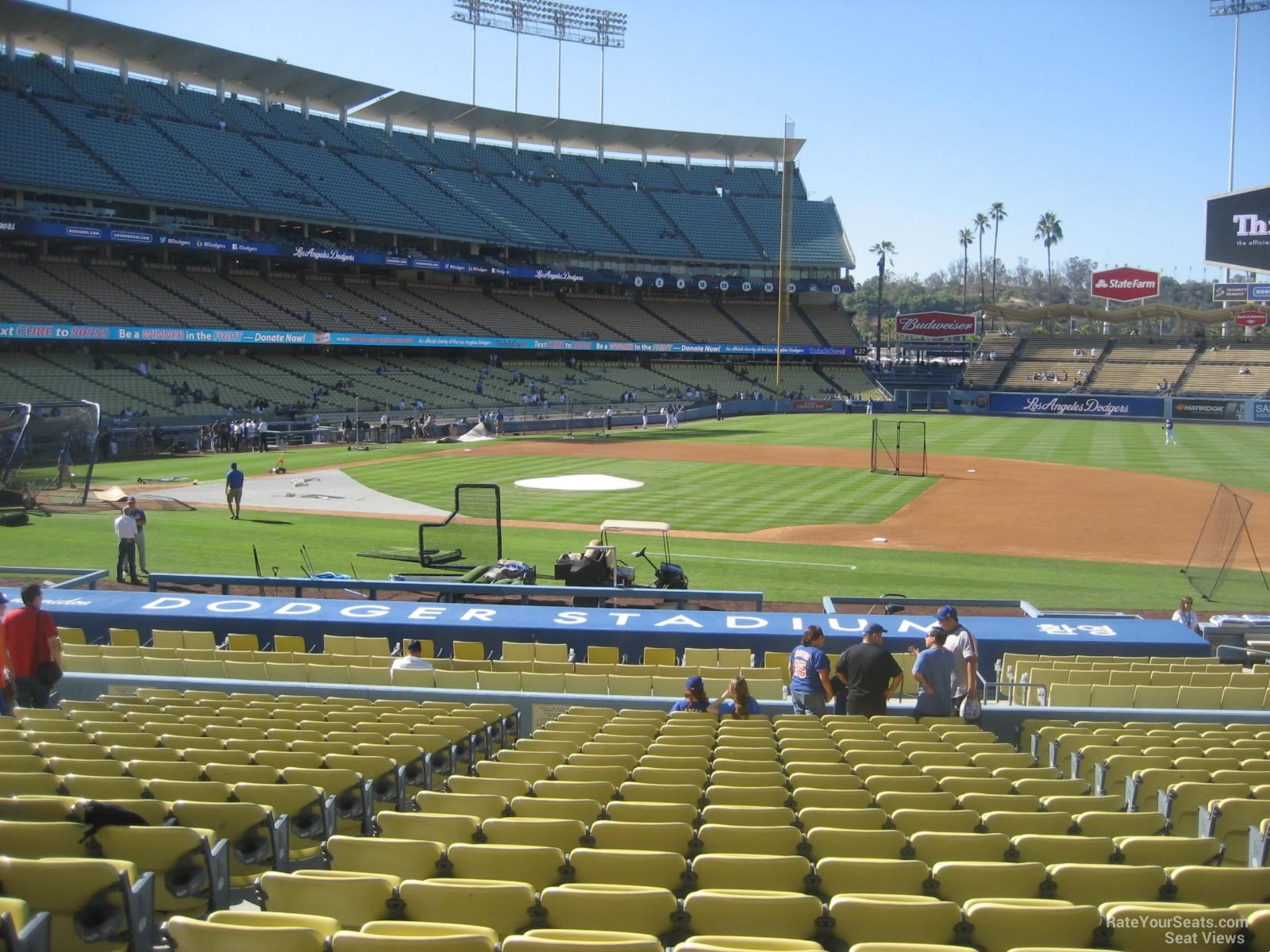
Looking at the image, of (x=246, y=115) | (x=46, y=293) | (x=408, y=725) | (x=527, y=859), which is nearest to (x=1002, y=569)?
(x=408, y=725)

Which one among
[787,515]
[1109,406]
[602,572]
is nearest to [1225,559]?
[787,515]

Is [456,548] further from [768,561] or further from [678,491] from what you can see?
[678,491]

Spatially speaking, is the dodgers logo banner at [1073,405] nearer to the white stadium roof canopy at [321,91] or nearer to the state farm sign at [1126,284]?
the state farm sign at [1126,284]

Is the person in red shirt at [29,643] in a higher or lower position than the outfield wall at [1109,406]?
lower

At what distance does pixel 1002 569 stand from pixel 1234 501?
19.0ft

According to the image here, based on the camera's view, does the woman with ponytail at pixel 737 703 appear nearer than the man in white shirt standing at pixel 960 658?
No

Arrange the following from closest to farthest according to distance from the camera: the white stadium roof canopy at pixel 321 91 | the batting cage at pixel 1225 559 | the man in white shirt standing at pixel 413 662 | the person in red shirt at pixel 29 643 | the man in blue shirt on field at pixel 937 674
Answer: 1. the person in red shirt at pixel 29 643
2. the man in blue shirt on field at pixel 937 674
3. the man in white shirt standing at pixel 413 662
4. the batting cage at pixel 1225 559
5. the white stadium roof canopy at pixel 321 91

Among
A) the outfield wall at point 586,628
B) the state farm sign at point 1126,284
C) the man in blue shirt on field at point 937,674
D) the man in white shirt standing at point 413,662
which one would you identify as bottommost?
the outfield wall at point 586,628

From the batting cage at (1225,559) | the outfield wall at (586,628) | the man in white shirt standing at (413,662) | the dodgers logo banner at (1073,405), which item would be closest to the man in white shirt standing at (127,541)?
the outfield wall at (586,628)

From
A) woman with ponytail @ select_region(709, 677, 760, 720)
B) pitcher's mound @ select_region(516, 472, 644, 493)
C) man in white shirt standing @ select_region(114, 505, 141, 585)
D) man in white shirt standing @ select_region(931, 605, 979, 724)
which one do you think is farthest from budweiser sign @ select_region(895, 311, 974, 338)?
woman with ponytail @ select_region(709, 677, 760, 720)

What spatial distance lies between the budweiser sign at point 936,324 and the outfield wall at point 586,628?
80.1m

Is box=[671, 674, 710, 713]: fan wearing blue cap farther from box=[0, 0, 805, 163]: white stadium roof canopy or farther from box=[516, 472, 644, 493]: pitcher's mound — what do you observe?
box=[0, 0, 805, 163]: white stadium roof canopy

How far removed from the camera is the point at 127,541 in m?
21.0

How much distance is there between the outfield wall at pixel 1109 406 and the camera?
7050 cm
